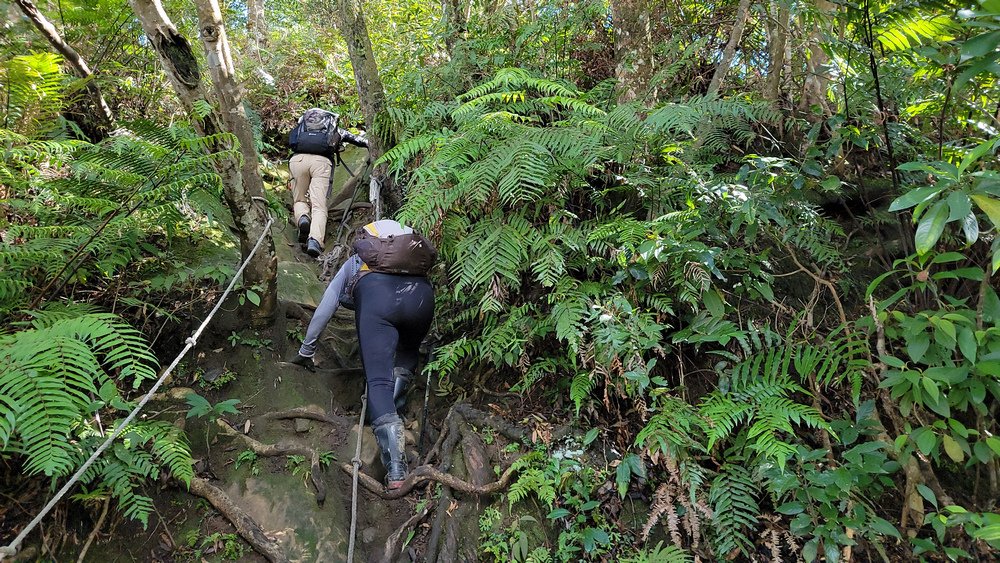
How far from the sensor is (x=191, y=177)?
3947 millimetres

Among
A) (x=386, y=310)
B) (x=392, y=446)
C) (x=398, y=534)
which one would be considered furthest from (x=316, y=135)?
(x=398, y=534)

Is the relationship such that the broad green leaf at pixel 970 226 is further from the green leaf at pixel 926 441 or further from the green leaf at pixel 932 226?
the green leaf at pixel 926 441

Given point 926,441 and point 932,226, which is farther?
point 926,441

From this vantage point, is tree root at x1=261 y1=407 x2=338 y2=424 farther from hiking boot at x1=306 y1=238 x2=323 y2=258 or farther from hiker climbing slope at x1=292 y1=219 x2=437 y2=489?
hiking boot at x1=306 y1=238 x2=323 y2=258

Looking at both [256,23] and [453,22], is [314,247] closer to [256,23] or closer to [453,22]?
[453,22]

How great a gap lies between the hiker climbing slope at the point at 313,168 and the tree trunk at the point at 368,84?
0.44 metres

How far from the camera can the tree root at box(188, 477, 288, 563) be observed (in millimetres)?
3457

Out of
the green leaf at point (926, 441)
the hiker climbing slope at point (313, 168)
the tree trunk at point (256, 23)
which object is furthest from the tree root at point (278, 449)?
the tree trunk at point (256, 23)

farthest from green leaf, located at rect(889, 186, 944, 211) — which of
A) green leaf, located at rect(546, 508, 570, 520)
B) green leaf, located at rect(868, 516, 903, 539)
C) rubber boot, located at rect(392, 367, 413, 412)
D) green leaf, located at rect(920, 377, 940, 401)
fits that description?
rubber boot, located at rect(392, 367, 413, 412)

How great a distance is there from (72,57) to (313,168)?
8.74 feet

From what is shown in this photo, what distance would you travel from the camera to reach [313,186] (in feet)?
23.2

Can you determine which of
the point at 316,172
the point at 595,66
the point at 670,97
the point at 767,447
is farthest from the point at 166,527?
the point at 595,66

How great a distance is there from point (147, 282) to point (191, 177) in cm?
115

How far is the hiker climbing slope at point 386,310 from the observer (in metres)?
4.24
